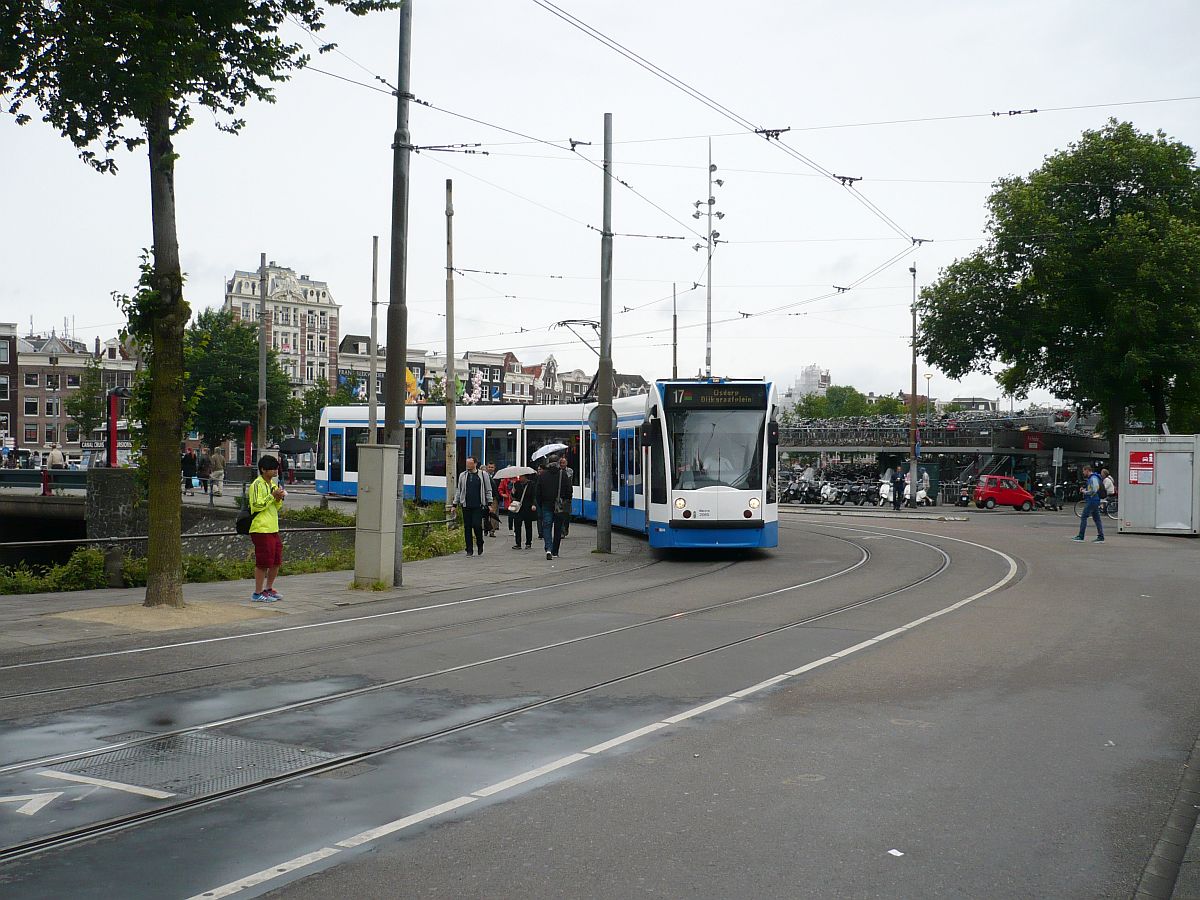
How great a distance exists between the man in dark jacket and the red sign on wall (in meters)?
17.7

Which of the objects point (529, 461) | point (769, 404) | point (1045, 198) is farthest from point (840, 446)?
point (769, 404)

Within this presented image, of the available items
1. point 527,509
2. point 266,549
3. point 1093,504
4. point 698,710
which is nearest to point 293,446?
point 527,509

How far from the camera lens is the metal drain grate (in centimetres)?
611

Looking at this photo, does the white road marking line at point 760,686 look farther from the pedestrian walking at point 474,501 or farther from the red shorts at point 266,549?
the pedestrian walking at point 474,501

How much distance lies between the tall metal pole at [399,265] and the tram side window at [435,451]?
1858 centimetres

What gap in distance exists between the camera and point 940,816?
5.59 m

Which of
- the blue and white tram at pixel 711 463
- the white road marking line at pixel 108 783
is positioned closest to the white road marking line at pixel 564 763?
the white road marking line at pixel 108 783

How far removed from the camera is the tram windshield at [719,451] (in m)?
20.2

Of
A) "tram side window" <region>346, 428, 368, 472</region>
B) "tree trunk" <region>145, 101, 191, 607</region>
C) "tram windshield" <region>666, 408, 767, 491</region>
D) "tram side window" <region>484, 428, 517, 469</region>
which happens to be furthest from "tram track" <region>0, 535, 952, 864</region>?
"tram side window" <region>346, 428, 368, 472</region>

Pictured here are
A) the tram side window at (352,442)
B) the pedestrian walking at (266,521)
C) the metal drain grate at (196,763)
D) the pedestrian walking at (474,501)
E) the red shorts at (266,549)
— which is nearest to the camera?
the metal drain grate at (196,763)

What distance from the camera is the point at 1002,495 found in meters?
49.0

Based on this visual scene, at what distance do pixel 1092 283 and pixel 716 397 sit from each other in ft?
105

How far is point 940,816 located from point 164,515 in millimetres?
9926

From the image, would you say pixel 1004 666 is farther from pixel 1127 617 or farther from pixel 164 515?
pixel 164 515
